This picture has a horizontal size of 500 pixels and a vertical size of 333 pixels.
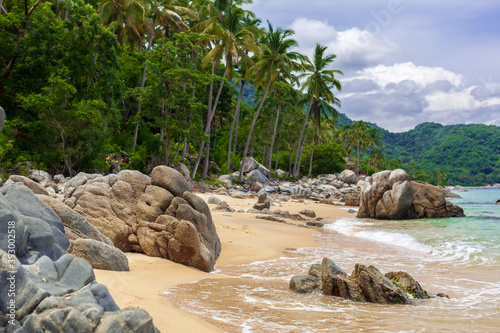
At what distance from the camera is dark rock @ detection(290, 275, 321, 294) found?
5948 mm

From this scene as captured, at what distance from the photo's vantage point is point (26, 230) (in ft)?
11.7

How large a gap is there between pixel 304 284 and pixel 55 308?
410 centimetres

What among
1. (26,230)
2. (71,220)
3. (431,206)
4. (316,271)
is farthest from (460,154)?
(26,230)

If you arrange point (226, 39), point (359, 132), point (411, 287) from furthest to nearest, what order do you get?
point (359, 132)
point (226, 39)
point (411, 287)

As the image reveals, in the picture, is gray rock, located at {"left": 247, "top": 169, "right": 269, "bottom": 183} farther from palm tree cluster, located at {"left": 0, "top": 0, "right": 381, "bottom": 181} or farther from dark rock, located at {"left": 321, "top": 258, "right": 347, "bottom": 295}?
dark rock, located at {"left": 321, "top": 258, "right": 347, "bottom": 295}

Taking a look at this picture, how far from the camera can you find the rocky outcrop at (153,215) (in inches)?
276

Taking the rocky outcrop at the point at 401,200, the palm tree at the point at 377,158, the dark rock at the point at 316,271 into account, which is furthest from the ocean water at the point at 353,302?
the palm tree at the point at 377,158

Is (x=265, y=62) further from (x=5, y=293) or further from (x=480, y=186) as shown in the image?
(x=480, y=186)

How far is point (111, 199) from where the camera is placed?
7711mm

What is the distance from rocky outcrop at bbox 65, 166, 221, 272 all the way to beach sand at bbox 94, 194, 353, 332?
A: 0.27 metres

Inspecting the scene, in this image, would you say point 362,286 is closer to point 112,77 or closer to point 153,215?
point 153,215

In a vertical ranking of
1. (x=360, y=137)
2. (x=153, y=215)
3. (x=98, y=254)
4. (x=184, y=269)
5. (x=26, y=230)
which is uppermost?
(x=360, y=137)

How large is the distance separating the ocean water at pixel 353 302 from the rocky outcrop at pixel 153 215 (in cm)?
85

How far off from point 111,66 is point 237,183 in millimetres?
14992
